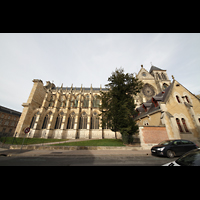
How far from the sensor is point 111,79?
15.4 metres

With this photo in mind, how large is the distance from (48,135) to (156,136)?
21.8m

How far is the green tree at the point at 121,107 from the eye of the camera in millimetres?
12078

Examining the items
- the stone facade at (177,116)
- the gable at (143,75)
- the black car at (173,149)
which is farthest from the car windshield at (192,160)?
the gable at (143,75)

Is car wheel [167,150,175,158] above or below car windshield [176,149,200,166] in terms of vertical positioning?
below

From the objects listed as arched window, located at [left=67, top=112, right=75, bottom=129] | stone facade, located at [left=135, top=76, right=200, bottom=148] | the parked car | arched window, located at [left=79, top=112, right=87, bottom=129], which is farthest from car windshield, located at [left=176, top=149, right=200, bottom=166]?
arched window, located at [left=67, top=112, right=75, bottom=129]

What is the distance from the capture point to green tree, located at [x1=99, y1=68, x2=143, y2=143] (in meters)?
12.1

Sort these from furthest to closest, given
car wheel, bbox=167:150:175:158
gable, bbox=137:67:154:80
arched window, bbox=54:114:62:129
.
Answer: gable, bbox=137:67:154:80 < arched window, bbox=54:114:62:129 < car wheel, bbox=167:150:175:158

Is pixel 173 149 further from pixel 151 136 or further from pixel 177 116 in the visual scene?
pixel 177 116

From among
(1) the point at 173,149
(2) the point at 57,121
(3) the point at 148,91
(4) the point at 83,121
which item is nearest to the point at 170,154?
(1) the point at 173,149

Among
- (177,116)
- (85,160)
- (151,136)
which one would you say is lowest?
(85,160)

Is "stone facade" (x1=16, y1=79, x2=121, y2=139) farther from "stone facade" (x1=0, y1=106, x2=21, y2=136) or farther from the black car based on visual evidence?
"stone facade" (x1=0, y1=106, x2=21, y2=136)

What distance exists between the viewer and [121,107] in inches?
478
